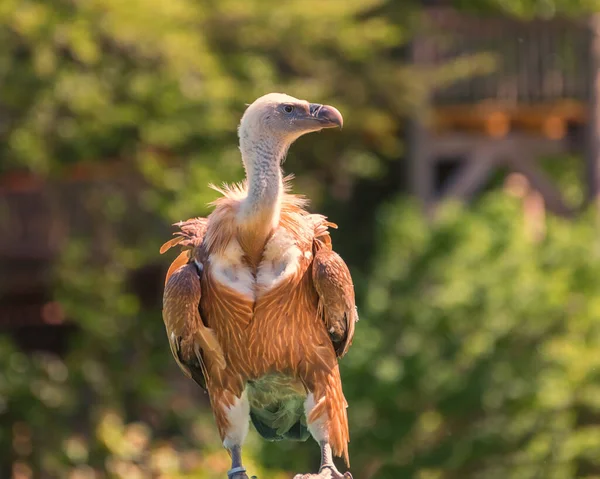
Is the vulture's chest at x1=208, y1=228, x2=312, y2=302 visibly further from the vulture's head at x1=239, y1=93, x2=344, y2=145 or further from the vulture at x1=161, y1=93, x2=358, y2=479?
the vulture's head at x1=239, y1=93, x2=344, y2=145

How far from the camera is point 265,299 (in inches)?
195

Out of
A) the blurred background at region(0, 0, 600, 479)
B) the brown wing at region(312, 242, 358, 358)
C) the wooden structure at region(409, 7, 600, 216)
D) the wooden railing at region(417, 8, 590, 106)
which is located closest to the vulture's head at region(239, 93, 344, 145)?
the brown wing at region(312, 242, 358, 358)

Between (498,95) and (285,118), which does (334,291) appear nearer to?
(285,118)

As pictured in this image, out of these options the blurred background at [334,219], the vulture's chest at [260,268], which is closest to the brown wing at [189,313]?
the vulture's chest at [260,268]

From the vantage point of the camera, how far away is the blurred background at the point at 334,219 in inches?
435

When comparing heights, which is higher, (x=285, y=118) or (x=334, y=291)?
(x=285, y=118)

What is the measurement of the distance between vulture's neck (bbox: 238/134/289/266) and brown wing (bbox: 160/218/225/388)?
0.82 feet

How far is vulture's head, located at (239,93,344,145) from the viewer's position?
4895 mm

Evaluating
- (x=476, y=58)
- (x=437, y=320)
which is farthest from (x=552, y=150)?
(x=437, y=320)

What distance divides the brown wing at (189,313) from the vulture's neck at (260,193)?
9.8 inches

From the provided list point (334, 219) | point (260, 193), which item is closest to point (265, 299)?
point (260, 193)

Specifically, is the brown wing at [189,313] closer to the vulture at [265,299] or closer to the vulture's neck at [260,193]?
the vulture at [265,299]

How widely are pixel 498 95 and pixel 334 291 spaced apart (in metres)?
9.92

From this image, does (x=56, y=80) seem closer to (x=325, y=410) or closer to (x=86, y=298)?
(x=86, y=298)
